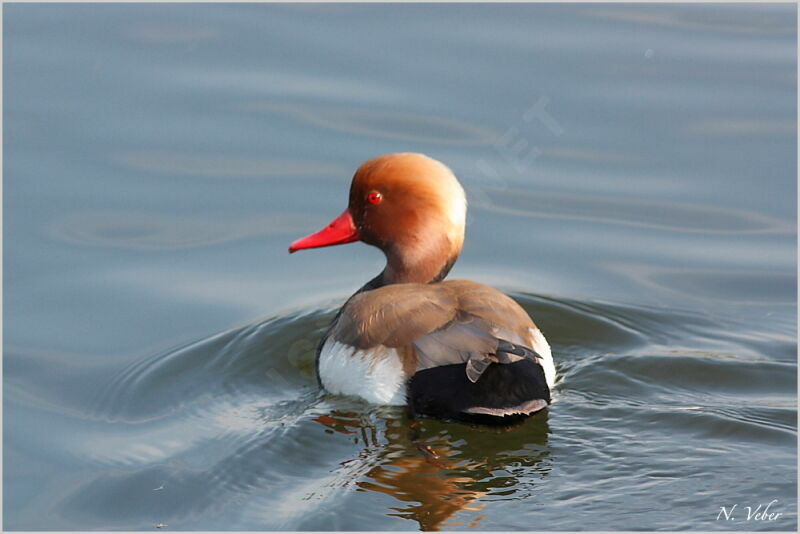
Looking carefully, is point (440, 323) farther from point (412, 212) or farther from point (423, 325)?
point (412, 212)

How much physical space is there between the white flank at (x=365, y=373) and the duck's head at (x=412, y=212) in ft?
2.40

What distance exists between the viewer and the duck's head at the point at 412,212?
7.18 meters

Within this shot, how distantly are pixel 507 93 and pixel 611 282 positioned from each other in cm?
215

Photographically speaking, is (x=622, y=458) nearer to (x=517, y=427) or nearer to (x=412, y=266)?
(x=517, y=427)

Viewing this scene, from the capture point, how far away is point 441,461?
6.09 m

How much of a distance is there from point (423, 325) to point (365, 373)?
424 mm

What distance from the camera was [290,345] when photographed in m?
7.66

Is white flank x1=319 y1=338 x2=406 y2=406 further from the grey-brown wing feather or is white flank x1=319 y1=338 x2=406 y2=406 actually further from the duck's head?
the duck's head

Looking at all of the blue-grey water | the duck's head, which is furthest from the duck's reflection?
the duck's head

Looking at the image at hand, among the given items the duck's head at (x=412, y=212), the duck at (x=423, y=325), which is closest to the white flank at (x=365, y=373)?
the duck at (x=423, y=325)

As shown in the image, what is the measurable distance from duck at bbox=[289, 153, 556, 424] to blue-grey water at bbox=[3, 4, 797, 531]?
19cm

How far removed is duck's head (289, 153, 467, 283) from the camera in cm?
718

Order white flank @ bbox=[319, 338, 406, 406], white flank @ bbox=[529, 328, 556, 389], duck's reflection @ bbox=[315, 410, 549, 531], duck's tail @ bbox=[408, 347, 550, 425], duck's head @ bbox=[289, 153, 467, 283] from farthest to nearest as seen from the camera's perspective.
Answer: duck's head @ bbox=[289, 153, 467, 283] → white flank @ bbox=[529, 328, 556, 389] → white flank @ bbox=[319, 338, 406, 406] → duck's tail @ bbox=[408, 347, 550, 425] → duck's reflection @ bbox=[315, 410, 549, 531]

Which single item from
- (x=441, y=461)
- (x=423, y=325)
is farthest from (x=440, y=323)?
(x=441, y=461)
